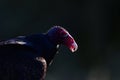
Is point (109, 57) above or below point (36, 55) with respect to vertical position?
below

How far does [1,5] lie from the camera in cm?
897

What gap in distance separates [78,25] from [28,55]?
229 inches

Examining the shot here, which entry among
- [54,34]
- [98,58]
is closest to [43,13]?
[98,58]

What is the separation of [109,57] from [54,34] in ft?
18.1

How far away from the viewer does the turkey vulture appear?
3.39 metres

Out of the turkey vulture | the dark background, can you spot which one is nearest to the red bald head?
the turkey vulture

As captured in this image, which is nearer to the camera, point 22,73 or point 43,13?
point 22,73

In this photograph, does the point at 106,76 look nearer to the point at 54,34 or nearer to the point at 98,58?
the point at 98,58

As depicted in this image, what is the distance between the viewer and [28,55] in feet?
11.2

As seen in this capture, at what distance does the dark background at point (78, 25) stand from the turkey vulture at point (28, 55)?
5.22m

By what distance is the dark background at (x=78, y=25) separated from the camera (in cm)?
890

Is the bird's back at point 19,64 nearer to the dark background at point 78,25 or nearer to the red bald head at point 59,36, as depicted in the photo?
the red bald head at point 59,36

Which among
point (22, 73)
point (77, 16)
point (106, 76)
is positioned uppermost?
point (22, 73)

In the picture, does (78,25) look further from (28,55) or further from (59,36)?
(28,55)
